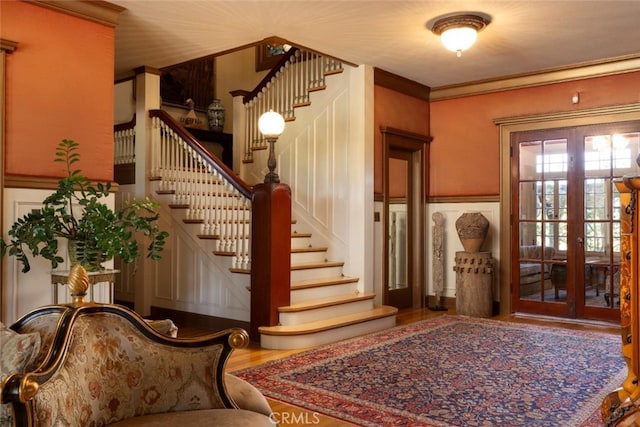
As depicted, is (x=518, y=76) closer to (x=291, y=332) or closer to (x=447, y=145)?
(x=447, y=145)

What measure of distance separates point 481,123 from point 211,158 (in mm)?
3391

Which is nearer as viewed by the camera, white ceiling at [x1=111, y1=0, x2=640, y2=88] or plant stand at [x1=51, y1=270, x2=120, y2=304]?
plant stand at [x1=51, y1=270, x2=120, y2=304]

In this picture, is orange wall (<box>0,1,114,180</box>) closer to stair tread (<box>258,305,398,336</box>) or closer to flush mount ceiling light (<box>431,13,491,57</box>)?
stair tread (<box>258,305,398,336</box>)

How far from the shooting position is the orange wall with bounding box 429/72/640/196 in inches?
232

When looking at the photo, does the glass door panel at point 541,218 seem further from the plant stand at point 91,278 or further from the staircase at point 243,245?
the plant stand at point 91,278


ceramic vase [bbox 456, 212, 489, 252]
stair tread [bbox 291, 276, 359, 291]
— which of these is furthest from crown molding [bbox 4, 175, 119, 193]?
ceramic vase [bbox 456, 212, 489, 252]

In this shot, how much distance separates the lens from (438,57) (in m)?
5.68

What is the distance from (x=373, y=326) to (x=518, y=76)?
11.2ft

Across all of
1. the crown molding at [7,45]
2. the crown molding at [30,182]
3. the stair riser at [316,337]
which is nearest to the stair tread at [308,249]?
the stair riser at [316,337]

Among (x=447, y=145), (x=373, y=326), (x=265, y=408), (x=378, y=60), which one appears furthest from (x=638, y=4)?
(x=265, y=408)

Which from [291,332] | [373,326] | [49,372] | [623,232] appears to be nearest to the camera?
[49,372]

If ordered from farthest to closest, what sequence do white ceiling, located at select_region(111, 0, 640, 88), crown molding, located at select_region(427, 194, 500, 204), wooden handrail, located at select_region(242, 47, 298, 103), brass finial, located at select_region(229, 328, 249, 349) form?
wooden handrail, located at select_region(242, 47, 298, 103) → crown molding, located at select_region(427, 194, 500, 204) → white ceiling, located at select_region(111, 0, 640, 88) → brass finial, located at select_region(229, 328, 249, 349)

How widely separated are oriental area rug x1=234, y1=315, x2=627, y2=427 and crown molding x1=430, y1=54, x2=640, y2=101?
9.14ft

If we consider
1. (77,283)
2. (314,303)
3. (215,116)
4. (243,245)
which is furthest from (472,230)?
(77,283)
